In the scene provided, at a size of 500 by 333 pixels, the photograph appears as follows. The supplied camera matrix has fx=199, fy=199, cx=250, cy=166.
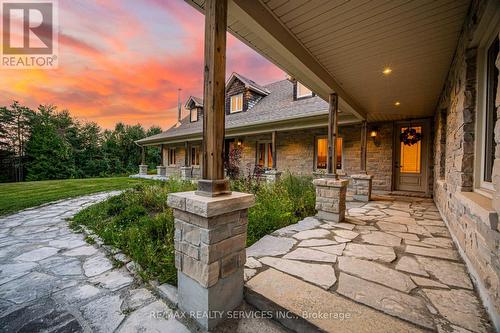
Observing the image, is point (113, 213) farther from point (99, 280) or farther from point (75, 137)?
point (75, 137)

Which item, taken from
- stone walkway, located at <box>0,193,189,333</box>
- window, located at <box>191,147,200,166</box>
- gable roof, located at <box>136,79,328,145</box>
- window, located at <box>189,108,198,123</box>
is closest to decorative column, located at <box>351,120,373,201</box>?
gable roof, located at <box>136,79,328,145</box>

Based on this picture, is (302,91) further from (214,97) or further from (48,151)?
(48,151)

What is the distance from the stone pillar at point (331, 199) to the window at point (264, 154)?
5.79 m

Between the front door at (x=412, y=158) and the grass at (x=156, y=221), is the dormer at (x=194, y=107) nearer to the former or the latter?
the grass at (x=156, y=221)

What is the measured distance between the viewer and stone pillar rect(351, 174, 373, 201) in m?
5.71

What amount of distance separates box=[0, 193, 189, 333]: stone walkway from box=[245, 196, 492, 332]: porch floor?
84 centimetres

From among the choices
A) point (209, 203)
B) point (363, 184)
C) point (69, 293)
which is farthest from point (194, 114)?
point (209, 203)

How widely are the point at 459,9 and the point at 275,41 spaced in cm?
184

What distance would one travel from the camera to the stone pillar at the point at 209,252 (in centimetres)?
132

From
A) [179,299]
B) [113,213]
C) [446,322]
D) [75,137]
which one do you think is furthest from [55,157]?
[446,322]

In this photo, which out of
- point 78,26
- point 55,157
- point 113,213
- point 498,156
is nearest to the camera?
point 498,156

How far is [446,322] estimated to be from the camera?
1311 mm

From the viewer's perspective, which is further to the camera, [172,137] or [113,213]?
[172,137]

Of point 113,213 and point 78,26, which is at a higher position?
point 78,26
